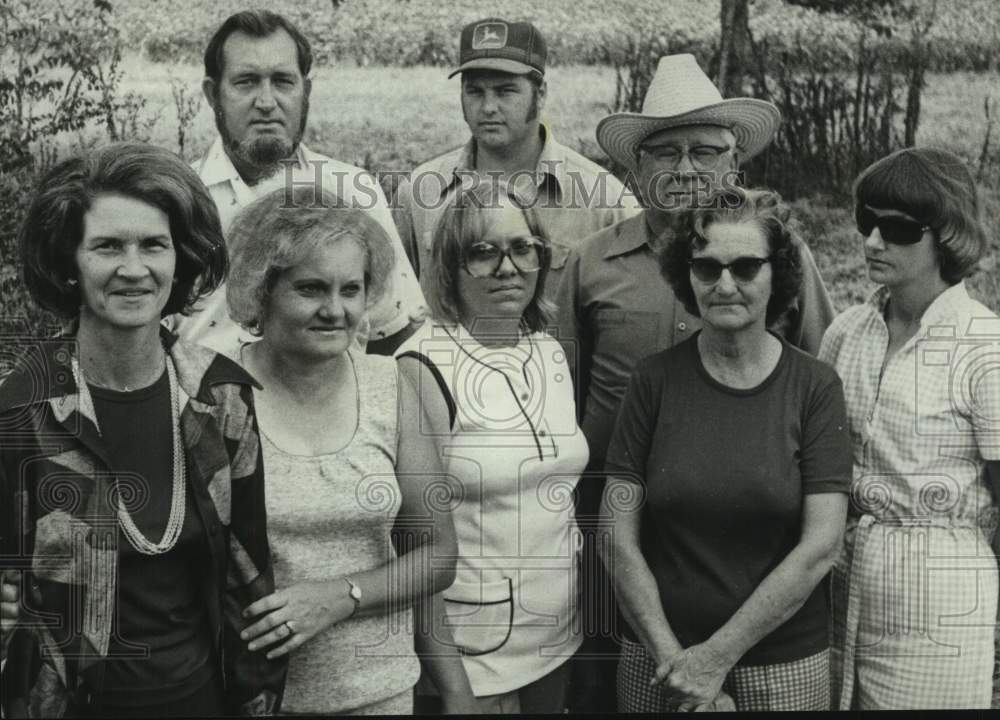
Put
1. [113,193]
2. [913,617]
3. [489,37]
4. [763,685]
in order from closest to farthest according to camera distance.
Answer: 1. [113,193]
2. [763,685]
3. [489,37]
4. [913,617]

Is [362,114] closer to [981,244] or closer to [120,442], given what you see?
[120,442]

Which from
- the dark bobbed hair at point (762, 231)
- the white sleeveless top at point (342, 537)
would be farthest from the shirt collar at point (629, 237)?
the white sleeveless top at point (342, 537)

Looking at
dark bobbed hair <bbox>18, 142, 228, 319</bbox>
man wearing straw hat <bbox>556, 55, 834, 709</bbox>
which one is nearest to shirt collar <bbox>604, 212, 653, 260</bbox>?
man wearing straw hat <bbox>556, 55, 834, 709</bbox>

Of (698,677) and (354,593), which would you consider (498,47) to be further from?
(698,677)

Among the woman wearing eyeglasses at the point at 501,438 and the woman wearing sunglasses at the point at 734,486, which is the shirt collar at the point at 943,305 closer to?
the woman wearing sunglasses at the point at 734,486

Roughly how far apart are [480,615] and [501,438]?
53 centimetres

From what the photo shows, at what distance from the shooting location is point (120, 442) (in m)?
3.82

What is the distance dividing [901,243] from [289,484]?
6.24ft

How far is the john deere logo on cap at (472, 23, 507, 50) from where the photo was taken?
4.09 m

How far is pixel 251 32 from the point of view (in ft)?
13.2

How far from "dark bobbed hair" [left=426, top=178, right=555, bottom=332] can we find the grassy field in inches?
8.1

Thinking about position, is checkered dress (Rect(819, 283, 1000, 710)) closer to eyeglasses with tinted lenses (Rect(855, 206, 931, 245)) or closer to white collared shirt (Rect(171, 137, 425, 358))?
eyeglasses with tinted lenses (Rect(855, 206, 931, 245))

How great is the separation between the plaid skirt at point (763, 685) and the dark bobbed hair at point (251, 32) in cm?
198

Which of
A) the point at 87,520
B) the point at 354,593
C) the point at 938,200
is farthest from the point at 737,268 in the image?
the point at 87,520
